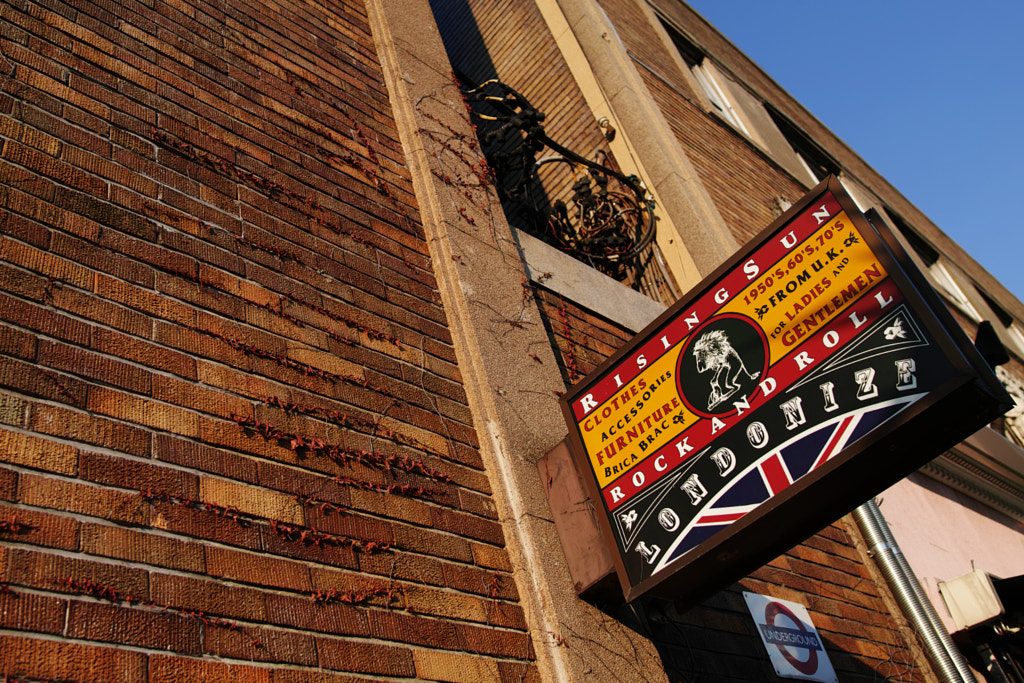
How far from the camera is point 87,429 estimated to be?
277 centimetres

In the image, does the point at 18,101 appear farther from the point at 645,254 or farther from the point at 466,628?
the point at 645,254

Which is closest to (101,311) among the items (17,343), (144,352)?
(144,352)

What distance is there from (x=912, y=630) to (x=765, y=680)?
2065 mm

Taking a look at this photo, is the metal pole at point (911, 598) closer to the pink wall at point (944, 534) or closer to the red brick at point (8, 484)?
the pink wall at point (944, 534)

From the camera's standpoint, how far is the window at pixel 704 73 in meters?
12.8

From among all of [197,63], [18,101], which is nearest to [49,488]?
[18,101]

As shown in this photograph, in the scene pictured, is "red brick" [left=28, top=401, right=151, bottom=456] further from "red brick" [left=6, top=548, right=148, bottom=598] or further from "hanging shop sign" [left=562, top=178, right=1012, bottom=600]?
"hanging shop sign" [left=562, top=178, right=1012, bottom=600]

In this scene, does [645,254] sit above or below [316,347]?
above

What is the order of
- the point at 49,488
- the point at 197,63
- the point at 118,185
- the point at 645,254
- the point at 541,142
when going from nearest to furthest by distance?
the point at 49,488
the point at 118,185
the point at 197,63
the point at 541,142
the point at 645,254

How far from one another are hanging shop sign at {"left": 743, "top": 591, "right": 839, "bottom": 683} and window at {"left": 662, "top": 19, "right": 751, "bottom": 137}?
29.4ft

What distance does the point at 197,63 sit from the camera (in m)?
4.46

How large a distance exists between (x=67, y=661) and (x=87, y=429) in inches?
30.2

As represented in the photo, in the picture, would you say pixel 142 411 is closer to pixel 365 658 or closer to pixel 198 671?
pixel 198 671

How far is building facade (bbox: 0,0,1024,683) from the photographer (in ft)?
8.70
